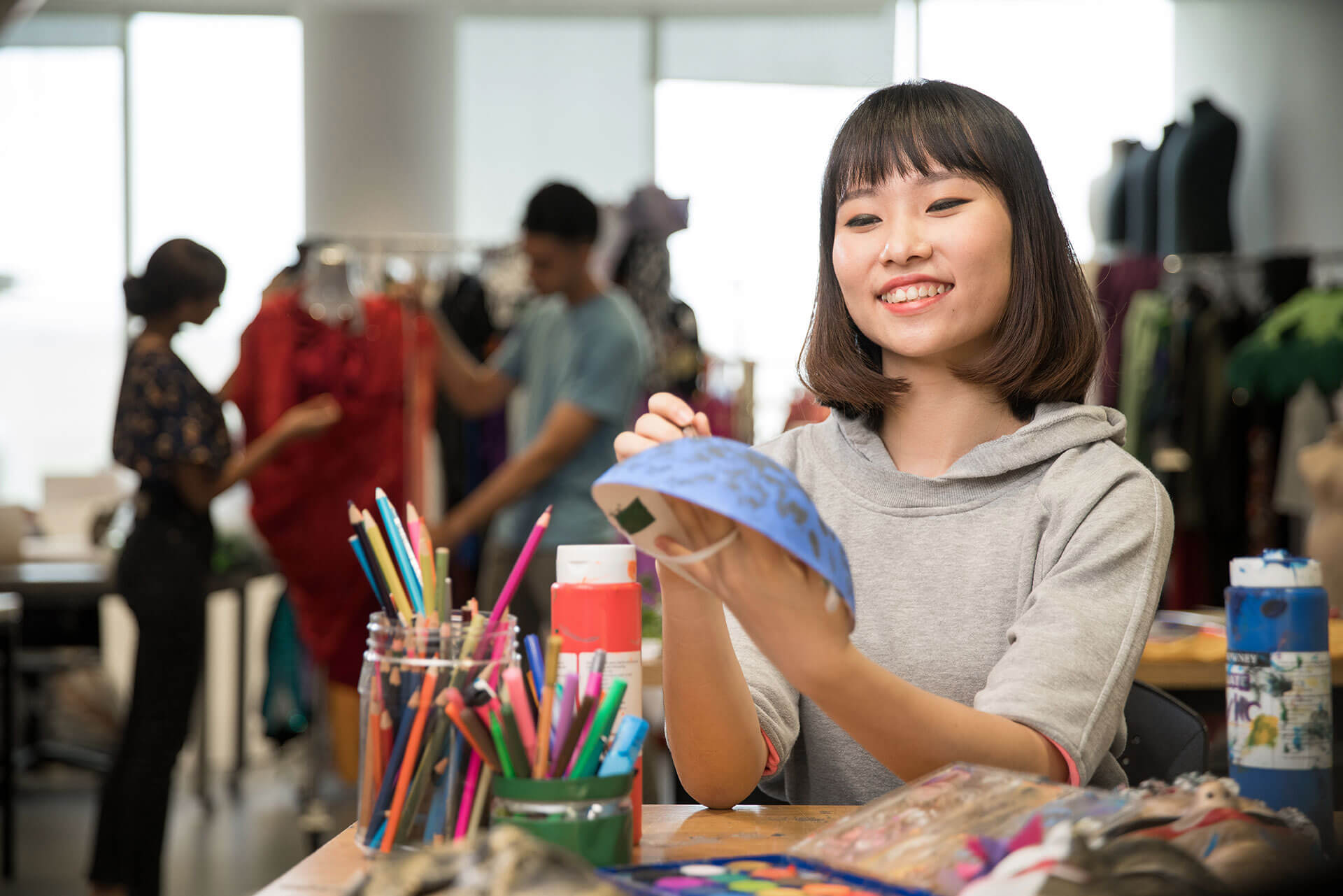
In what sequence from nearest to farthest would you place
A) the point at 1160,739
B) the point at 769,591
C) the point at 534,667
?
the point at 769,591 < the point at 534,667 < the point at 1160,739

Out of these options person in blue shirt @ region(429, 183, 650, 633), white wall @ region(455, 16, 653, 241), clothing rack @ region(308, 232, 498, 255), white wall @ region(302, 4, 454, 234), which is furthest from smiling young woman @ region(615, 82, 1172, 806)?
white wall @ region(455, 16, 653, 241)

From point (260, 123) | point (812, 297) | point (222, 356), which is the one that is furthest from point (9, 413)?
point (812, 297)

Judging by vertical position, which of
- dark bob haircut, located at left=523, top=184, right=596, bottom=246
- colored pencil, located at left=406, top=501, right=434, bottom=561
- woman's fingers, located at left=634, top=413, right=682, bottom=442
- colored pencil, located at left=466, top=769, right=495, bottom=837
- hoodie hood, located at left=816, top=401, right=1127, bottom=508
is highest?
dark bob haircut, located at left=523, top=184, right=596, bottom=246

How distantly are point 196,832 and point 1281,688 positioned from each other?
3467mm

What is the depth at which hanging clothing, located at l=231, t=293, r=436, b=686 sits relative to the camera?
10.9 ft

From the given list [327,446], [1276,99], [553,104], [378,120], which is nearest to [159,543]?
[327,446]

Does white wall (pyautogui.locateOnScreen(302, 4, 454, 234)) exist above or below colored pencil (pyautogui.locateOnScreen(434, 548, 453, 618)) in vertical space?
above

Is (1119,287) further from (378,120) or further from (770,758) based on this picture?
(770,758)

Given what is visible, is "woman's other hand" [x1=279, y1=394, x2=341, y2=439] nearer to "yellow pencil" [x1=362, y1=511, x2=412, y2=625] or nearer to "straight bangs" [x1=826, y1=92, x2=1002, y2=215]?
"straight bangs" [x1=826, y1=92, x2=1002, y2=215]

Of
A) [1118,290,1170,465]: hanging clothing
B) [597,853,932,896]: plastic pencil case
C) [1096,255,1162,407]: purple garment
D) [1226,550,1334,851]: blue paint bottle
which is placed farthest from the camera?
[1096,255,1162,407]: purple garment

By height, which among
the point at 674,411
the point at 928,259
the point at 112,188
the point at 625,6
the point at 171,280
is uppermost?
the point at 625,6

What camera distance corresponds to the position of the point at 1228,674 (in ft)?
3.31

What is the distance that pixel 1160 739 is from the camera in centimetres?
113

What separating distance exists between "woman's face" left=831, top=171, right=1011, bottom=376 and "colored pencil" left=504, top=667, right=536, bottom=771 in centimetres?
51
